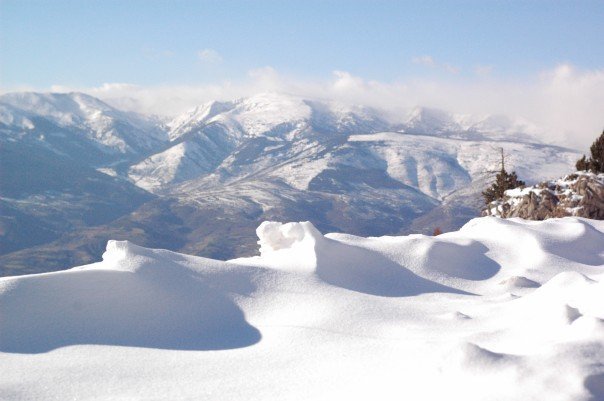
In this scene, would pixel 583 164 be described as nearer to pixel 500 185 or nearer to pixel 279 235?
pixel 500 185

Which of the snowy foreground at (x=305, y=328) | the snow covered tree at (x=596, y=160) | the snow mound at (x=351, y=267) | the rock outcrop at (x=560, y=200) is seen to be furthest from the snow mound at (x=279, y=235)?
the snow covered tree at (x=596, y=160)

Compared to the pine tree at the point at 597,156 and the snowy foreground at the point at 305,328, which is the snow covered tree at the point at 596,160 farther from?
the snowy foreground at the point at 305,328

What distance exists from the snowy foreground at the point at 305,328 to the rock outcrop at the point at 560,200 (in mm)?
12571

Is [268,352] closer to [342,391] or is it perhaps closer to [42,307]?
[342,391]

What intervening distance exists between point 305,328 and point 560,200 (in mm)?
22370

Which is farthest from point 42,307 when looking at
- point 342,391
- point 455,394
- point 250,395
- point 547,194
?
point 547,194

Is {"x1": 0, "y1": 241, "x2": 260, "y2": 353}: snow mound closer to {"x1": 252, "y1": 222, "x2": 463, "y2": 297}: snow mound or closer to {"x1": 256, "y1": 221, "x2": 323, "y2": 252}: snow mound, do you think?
{"x1": 252, "y1": 222, "x2": 463, "y2": 297}: snow mound

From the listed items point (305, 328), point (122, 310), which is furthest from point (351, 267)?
point (122, 310)

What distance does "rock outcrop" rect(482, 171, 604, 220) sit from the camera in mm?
28844

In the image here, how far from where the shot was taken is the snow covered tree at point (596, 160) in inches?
1352

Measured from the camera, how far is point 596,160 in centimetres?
3475

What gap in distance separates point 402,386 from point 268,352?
2901 millimetres

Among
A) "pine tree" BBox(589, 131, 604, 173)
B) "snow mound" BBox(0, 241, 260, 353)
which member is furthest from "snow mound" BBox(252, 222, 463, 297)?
"pine tree" BBox(589, 131, 604, 173)

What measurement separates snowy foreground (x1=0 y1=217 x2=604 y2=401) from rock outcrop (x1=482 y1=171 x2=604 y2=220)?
1257 cm
